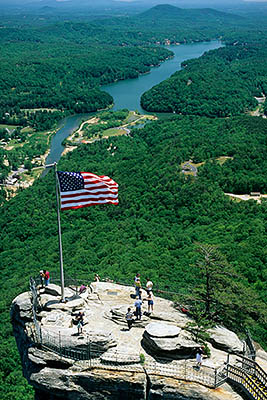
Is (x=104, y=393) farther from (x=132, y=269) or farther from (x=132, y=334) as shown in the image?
(x=132, y=269)

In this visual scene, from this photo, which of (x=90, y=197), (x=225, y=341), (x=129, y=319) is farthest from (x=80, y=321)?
(x=225, y=341)

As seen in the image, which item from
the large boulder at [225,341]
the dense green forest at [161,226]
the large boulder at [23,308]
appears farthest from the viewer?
the dense green forest at [161,226]

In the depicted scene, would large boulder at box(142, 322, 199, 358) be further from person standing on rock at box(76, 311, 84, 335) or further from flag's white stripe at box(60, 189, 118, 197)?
flag's white stripe at box(60, 189, 118, 197)

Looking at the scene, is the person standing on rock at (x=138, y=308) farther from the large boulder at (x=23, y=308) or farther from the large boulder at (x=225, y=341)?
the large boulder at (x=23, y=308)

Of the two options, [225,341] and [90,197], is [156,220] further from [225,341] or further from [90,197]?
[225,341]

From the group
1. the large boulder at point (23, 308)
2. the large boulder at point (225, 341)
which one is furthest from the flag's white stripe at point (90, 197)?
the large boulder at point (225, 341)

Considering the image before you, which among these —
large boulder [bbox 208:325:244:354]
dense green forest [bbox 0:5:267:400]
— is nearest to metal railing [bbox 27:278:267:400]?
large boulder [bbox 208:325:244:354]
